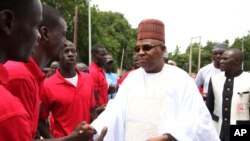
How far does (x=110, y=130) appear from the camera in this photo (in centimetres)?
457

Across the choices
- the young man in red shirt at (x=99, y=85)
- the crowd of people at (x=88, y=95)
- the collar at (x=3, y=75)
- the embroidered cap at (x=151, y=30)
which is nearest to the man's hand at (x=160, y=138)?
the crowd of people at (x=88, y=95)

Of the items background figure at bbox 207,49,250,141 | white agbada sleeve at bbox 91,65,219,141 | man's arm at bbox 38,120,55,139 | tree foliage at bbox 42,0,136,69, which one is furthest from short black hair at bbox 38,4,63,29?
tree foliage at bbox 42,0,136,69

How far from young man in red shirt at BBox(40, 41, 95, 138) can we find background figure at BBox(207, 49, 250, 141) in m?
2.36

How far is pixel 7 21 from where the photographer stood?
5.53 ft

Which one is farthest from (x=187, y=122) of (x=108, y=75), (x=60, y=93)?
(x=108, y=75)

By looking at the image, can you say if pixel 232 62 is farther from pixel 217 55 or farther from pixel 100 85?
pixel 100 85

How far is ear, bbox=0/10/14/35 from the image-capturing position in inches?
65.6

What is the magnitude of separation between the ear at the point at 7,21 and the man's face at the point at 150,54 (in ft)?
9.67

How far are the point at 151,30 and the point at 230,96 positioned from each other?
2622 millimetres

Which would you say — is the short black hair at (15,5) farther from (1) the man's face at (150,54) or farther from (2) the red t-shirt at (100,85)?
(2) the red t-shirt at (100,85)

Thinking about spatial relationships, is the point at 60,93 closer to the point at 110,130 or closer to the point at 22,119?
the point at 110,130

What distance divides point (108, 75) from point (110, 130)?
572 cm

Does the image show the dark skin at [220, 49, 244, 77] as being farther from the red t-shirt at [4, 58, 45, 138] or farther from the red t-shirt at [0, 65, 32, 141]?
the red t-shirt at [0, 65, 32, 141]

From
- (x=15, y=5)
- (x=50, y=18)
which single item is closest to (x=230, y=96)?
(x=50, y=18)
